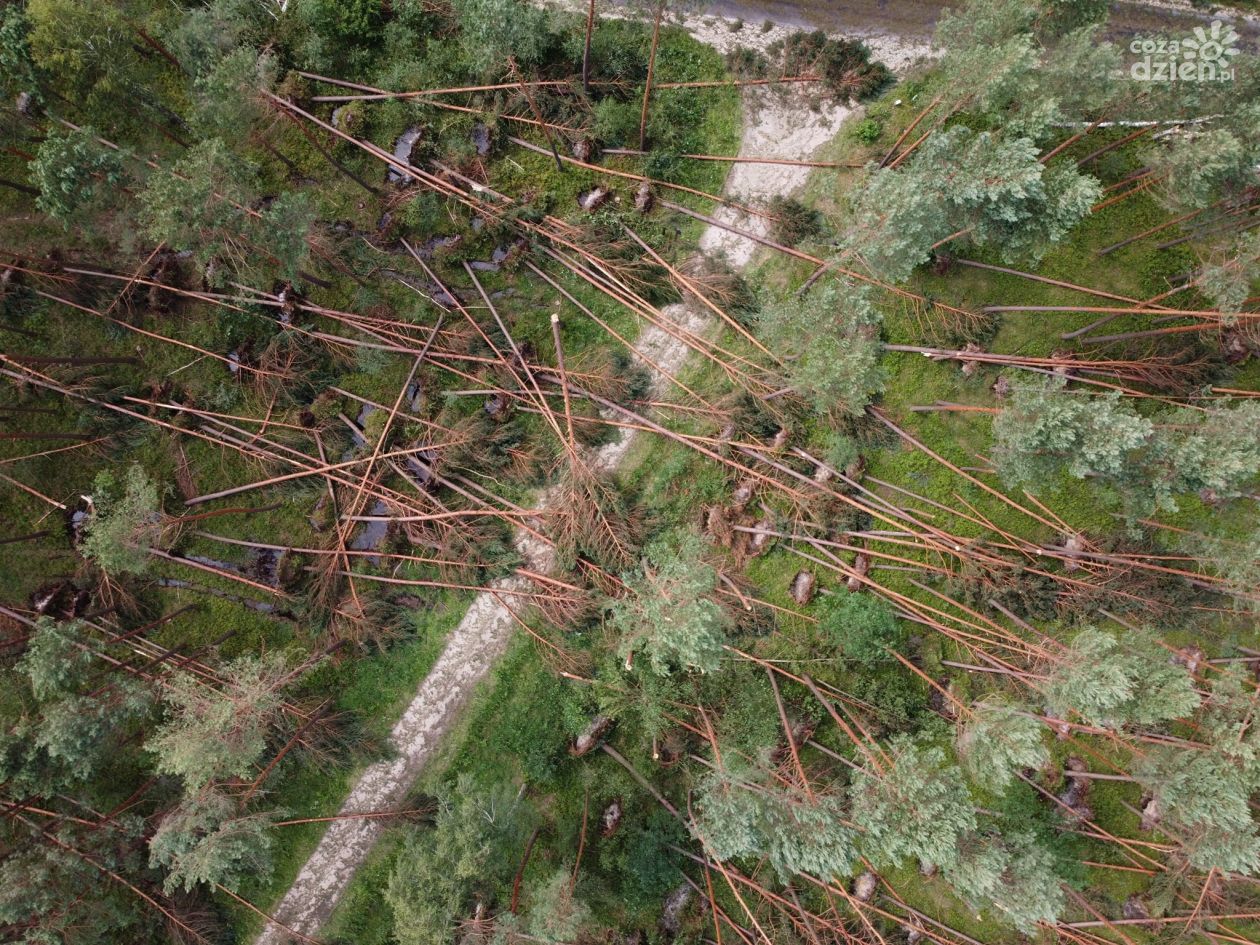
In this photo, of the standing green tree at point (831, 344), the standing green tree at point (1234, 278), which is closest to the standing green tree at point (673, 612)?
the standing green tree at point (831, 344)

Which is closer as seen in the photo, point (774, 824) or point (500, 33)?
point (774, 824)

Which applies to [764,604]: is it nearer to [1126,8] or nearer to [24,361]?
[1126,8]

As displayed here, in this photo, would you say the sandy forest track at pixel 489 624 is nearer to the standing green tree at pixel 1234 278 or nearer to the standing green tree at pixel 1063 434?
the standing green tree at pixel 1063 434

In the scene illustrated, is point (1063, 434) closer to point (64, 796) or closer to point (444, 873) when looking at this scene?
point (444, 873)

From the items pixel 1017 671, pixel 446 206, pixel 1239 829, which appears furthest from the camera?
pixel 446 206

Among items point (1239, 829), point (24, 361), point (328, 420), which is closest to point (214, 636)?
point (328, 420)

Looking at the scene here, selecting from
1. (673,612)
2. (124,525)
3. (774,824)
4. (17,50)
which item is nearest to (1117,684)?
(774,824)

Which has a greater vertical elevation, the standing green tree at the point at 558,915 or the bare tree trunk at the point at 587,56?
the bare tree trunk at the point at 587,56
